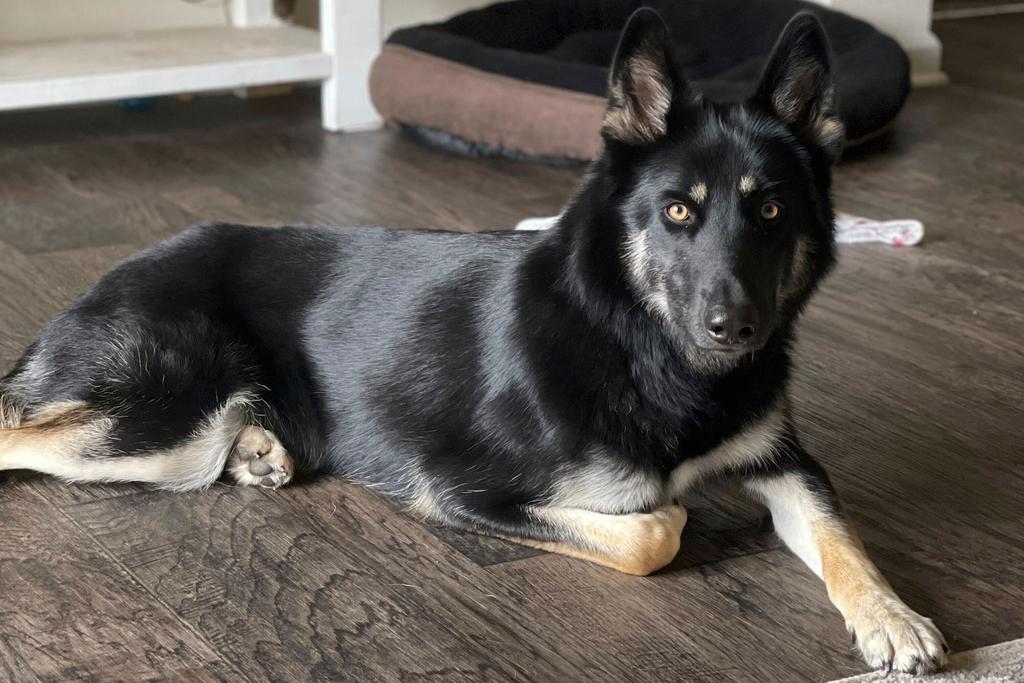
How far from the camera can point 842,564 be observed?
86.7 inches

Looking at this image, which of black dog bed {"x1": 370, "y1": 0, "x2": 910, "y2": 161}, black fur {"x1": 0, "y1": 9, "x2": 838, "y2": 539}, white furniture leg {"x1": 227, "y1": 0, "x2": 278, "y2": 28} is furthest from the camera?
white furniture leg {"x1": 227, "y1": 0, "x2": 278, "y2": 28}

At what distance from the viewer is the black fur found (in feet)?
7.44

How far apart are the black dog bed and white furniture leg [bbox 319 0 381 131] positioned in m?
0.13

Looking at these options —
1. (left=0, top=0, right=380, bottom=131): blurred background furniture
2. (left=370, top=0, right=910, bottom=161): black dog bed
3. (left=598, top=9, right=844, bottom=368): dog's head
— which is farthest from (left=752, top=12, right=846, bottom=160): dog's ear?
(left=0, top=0, right=380, bottom=131): blurred background furniture

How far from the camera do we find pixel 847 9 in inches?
256

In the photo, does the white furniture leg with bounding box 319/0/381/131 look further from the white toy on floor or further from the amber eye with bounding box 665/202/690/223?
the amber eye with bounding box 665/202/690/223

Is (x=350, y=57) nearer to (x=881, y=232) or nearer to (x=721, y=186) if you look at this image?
(x=881, y=232)

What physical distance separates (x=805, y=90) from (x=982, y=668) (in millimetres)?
998

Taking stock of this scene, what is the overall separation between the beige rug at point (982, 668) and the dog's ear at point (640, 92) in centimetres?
97

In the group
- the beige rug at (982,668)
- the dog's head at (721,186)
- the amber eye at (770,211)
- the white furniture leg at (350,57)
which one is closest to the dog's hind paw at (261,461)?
the dog's head at (721,186)

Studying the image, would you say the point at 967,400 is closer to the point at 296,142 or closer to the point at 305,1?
the point at 296,142

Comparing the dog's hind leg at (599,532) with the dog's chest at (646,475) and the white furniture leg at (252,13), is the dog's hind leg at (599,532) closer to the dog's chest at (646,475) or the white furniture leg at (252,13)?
the dog's chest at (646,475)

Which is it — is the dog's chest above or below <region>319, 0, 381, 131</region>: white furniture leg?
above

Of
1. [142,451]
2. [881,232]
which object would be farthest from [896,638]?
[881,232]
